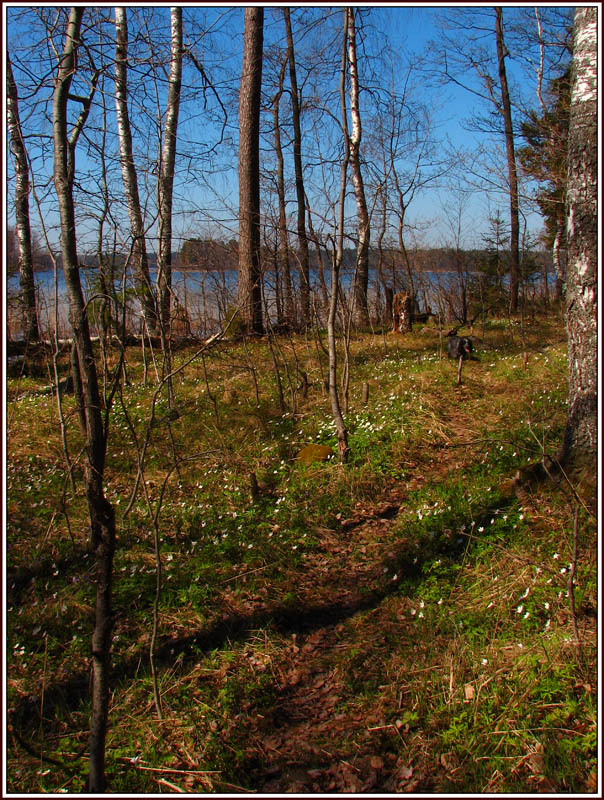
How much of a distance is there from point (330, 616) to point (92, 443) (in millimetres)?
2202

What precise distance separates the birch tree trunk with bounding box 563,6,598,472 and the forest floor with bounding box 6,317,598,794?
50cm

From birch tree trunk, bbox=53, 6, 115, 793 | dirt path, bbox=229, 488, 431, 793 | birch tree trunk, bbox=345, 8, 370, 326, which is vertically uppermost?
birch tree trunk, bbox=345, 8, 370, 326

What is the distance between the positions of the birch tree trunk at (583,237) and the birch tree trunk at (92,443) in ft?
10.7

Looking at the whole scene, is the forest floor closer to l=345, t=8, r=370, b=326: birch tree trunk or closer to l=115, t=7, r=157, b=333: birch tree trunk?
l=115, t=7, r=157, b=333: birch tree trunk

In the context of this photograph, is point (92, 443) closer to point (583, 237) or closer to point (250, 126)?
point (583, 237)

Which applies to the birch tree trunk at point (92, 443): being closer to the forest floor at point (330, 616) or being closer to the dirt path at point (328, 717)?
the forest floor at point (330, 616)

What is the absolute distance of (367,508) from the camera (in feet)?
15.9

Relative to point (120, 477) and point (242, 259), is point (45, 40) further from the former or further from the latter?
point (242, 259)

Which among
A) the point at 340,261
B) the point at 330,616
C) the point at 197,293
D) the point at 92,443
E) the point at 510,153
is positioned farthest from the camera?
the point at 510,153

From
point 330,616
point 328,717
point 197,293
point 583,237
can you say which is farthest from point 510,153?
point 328,717

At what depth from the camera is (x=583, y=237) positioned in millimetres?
3697

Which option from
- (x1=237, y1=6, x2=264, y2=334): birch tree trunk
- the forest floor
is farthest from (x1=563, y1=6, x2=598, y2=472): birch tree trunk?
Result: (x1=237, y1=6, x2=264, y2=334): birch tree trunk

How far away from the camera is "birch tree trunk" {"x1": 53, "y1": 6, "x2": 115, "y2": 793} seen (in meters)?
2.10

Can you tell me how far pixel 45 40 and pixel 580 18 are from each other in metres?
3.67
